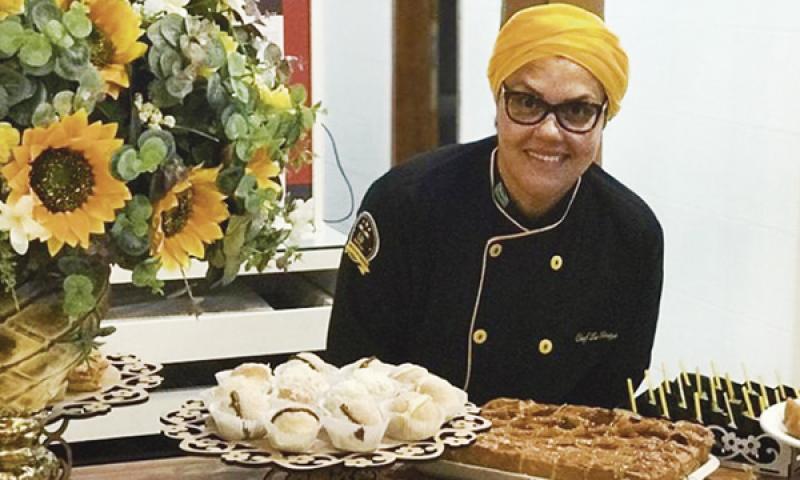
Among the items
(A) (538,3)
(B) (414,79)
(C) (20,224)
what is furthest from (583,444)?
(B) (414,79)

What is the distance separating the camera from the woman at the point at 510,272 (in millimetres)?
2098

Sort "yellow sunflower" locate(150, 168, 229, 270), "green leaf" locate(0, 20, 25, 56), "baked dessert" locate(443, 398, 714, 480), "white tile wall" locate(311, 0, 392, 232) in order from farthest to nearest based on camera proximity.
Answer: "white tile wall" locate(311, 0, 392, 232), "baked dessert" locate(443, 398, 714, 480), "yellow sunflower" locate(150, 168, 229, 270), "green leaf" locate(0, 20, 25, 56)

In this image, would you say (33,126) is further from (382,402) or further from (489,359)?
(489,359)

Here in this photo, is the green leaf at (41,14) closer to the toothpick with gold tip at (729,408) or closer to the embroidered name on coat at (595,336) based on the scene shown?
the toothpick with gold tip at (729,408)

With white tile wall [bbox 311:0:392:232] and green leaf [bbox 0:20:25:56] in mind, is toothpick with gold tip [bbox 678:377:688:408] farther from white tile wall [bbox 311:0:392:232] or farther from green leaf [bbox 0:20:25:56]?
white tile wall [bbox 311:0:392:232]

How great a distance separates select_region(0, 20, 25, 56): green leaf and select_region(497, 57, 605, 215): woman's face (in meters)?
1.01

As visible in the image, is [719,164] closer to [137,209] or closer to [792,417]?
[792,417]

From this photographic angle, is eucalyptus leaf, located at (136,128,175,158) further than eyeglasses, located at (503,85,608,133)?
No

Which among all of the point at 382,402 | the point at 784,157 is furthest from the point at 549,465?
the point at 784,157

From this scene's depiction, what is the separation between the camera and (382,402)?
1.47 m

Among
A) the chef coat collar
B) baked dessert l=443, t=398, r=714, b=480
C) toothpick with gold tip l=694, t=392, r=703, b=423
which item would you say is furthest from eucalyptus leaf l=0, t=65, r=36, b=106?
the chef coat collar

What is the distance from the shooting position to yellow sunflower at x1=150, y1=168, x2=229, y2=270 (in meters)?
1.24

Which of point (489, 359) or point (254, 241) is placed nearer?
point (254, 241)

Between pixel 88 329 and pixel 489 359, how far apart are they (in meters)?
0.94
